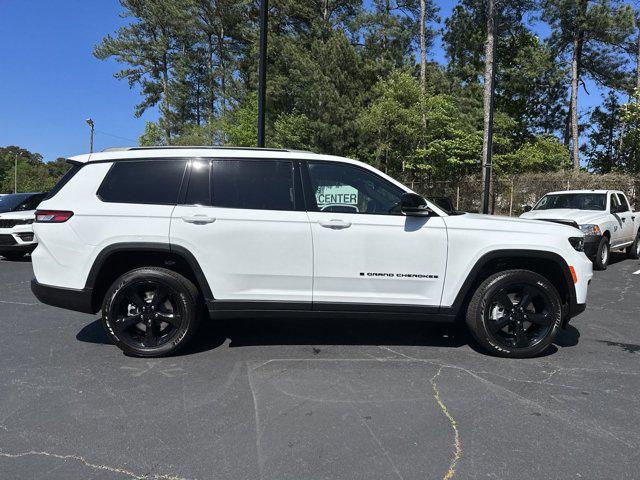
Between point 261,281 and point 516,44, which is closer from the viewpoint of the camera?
point 261,281

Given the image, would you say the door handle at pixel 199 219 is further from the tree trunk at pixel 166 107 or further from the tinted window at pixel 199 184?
the tree trunk at pixel 166 107

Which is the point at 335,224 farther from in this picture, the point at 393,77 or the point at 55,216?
the point at 393,77

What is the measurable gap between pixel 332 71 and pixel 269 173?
25524mm

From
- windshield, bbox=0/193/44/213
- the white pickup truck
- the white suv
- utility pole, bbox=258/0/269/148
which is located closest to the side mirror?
the white suv

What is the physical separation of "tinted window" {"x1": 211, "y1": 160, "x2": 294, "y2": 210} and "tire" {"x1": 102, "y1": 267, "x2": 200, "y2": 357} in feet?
2.78

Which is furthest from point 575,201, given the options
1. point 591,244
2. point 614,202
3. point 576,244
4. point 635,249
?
point 576,244

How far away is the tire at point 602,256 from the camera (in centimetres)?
956

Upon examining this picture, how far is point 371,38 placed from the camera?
101 feet

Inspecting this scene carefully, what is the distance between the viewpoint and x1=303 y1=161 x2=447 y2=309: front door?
4.06 metres

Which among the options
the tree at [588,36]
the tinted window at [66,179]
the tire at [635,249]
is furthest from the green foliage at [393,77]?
the tinted window at [66,179]

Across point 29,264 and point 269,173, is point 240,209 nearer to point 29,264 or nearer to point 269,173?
point 269,173

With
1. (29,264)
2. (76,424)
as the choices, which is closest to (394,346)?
(76,424)

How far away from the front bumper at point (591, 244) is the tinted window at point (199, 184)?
8043 mm

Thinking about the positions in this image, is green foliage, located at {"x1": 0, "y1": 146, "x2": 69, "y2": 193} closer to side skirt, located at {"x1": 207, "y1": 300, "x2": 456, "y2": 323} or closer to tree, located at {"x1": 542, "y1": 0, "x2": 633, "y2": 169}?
tree, located at {"x1": 542, "y1": 0, "x2": 633, "y2": 169}
